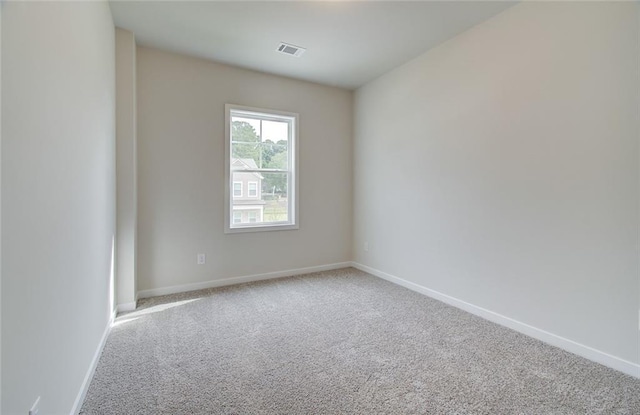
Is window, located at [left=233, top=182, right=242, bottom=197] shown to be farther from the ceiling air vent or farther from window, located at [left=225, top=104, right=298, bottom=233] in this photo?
the ceiling air vent

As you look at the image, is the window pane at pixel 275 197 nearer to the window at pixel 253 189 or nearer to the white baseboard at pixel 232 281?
the window at pixel 253 189

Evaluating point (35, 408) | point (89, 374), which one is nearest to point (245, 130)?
point (89, 374)

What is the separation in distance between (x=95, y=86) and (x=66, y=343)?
5.37ft

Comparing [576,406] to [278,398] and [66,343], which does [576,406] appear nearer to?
[278,398]

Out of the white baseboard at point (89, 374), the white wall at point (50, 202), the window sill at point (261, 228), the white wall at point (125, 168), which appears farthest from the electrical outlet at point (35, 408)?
the window sill at point (261, 228)

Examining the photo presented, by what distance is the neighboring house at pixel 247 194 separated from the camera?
3838mm

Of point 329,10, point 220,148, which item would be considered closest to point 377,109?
point 329,10

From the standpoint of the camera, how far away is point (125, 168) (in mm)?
2877

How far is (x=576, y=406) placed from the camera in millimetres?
1646

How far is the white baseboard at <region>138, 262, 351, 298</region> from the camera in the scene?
3341mm

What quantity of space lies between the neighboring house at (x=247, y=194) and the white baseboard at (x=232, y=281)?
733 millimetres

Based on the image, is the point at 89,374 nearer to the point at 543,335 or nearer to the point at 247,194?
the point at 247,194

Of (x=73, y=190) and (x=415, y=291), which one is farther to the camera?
(x=415, y=291)

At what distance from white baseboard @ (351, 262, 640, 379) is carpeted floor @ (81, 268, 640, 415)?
2.7 inches
